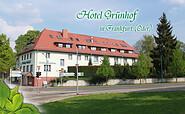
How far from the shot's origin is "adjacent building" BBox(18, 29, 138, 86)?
154ft

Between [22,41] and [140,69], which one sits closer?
[140,69]

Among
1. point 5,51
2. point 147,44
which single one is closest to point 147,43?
point 147,44

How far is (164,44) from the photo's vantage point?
176 ft

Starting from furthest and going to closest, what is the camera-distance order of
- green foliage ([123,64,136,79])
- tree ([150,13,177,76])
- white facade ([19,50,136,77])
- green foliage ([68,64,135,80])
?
tree ([150,13,177,76]), green foliage ([68,64,135,80]), green foliage ([123,64,136,79]), white facade ([19,50,136,77])

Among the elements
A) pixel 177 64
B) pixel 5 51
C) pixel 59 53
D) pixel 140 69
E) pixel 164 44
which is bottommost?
pixel 140 69

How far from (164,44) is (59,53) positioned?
97.5 feet

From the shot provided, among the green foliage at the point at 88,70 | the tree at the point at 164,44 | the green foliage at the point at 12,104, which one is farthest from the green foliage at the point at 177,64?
the green foliage at the point at 12,104

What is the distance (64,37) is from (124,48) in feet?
70.6

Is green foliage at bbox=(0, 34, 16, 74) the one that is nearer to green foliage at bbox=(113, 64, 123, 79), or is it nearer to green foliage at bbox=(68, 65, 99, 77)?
green foliage at bbox=(68, 65, 99, 77)

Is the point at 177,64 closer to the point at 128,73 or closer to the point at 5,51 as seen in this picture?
the point at 128,73

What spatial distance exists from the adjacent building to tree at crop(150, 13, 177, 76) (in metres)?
11.2

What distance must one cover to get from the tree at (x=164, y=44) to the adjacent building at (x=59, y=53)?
11.2 metres

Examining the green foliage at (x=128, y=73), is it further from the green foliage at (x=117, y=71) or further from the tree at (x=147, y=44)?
the tree at (x=147, y=44)

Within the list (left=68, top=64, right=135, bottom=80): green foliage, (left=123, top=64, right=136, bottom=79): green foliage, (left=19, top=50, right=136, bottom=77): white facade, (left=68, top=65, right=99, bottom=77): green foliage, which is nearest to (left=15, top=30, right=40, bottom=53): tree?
(left=19, top=50, right=136, bottom=77): white facade
